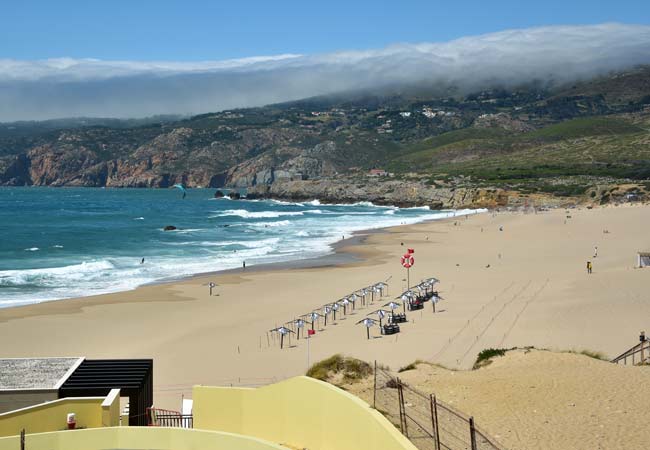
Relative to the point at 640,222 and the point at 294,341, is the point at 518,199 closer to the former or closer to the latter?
the point at 640,222

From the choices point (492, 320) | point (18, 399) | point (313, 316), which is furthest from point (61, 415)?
point (492, 320)

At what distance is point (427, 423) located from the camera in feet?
32.6

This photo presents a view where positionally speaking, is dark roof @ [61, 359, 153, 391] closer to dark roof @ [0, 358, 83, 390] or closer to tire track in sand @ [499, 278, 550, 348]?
dark roof @ [0, 358, 83, 390]

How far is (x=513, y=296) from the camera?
91.6ft

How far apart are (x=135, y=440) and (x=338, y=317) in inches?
699

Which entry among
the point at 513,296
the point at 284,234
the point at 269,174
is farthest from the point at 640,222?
the point at 269,174

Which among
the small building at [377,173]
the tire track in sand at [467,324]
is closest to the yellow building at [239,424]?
the tire track in sand at [467,324]

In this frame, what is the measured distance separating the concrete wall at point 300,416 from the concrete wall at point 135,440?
39.7 inches

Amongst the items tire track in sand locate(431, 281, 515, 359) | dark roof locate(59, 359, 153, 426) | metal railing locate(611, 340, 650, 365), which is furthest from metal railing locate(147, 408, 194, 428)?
metal railing locate(611, 340, 650, 365)

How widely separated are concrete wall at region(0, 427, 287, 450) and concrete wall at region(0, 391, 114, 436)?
3.83ft

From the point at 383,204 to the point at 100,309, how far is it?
276 ft

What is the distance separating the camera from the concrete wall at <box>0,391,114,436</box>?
9500 mm

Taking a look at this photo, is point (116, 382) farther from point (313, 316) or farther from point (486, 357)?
point (313, 316)

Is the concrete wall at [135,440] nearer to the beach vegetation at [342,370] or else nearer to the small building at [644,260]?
the beach vegetation at [342,370]
